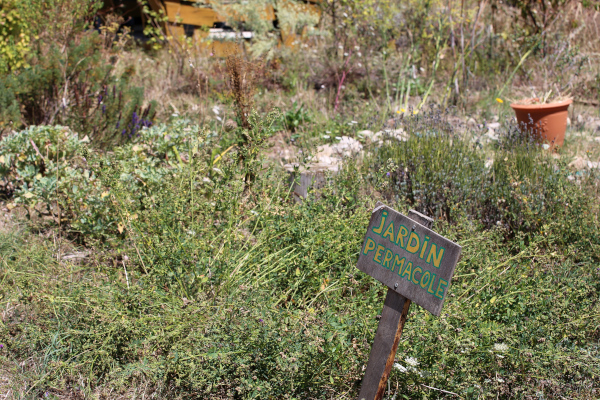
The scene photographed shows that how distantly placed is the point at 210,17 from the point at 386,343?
25.1 feet

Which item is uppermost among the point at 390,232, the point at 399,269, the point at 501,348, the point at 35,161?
the point at 390,232

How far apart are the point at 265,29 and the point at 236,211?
541cm

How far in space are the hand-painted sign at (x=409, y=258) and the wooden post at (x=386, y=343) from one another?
2.7 inches

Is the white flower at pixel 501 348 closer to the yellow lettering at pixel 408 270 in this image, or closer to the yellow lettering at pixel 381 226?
the yellow lettering at pixel 408 270

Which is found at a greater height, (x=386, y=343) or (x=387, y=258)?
(x=387, y=258)

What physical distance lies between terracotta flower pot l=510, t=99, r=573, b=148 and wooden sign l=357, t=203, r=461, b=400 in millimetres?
3593

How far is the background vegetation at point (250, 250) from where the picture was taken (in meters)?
2.28

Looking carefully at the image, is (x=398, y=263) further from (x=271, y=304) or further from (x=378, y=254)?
(x=271, y=304)

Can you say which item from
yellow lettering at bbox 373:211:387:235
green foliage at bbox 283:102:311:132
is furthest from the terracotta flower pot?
yellow lettering at bbox 373:211:387:235

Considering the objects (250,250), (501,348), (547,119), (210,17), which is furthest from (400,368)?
(210,17)

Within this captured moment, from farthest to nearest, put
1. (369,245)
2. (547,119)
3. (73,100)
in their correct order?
(547,119)
(73,100)
(369,245)

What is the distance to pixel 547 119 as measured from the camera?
518 centimetres

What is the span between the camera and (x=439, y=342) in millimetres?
2246

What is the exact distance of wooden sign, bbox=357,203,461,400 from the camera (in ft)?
6.10
